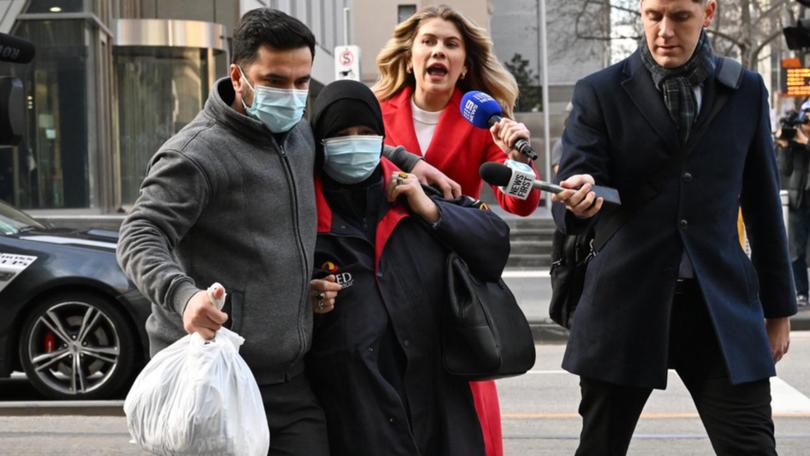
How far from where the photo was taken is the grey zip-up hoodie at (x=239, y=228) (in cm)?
329

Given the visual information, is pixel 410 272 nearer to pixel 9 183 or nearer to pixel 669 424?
pixel 669 424

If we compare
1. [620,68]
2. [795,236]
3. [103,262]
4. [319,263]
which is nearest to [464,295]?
[319,263]

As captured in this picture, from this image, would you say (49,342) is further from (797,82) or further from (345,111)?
(797,82)

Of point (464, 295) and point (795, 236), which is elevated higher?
point (464, 295)

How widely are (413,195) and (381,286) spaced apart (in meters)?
0.25

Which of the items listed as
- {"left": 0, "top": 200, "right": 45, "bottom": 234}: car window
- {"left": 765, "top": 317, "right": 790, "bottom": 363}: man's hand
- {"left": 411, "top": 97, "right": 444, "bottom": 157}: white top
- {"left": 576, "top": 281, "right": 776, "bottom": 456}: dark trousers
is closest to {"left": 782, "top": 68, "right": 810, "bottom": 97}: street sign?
{"left": 0, "top": 200, "right": 45, "bottom": 234}: car window

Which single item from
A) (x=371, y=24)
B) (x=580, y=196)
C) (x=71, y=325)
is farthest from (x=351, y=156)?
(x=371, y=24)

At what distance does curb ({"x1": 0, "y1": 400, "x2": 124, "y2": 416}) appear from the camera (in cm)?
834

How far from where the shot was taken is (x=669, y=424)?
8.09 metres

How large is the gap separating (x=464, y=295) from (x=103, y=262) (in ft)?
18.0

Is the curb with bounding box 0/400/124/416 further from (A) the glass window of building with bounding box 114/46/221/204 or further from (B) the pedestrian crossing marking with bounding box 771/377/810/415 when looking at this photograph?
(A) the glass window of building with bounding box 114/46/221/204

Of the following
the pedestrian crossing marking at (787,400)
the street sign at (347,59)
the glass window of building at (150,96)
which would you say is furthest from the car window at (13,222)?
the glass window of building at (150,96)

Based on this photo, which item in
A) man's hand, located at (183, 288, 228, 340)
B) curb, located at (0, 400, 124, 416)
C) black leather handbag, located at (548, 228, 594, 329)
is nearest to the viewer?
man's hand, located at (183, 288, 228, 340)

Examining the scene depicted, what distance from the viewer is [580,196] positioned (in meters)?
3.72
